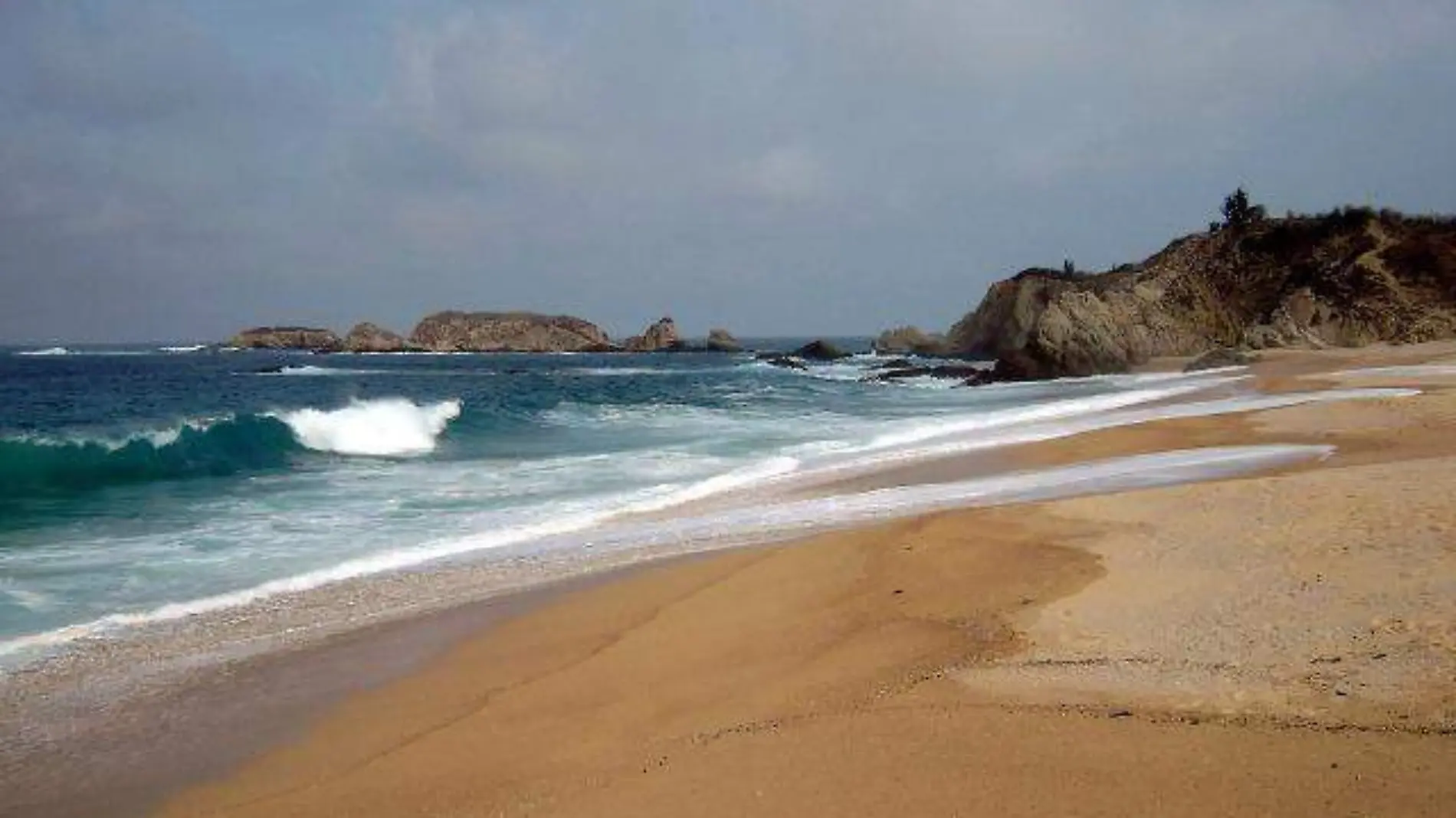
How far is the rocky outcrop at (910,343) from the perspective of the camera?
4016 inches

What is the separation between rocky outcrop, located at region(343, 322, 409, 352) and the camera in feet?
493

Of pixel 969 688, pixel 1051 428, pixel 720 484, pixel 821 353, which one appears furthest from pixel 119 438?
pixel 821 353

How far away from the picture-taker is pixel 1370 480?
9977 millimetres

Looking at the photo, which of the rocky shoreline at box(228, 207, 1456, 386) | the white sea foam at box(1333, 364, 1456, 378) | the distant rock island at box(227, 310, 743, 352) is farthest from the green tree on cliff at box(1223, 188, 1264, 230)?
the distant rock island at box(227, 310, 743, 352)

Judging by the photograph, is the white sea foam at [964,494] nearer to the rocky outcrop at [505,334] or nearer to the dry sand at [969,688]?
the dry sand at [969,688]

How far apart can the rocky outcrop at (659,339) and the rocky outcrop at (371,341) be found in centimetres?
3323

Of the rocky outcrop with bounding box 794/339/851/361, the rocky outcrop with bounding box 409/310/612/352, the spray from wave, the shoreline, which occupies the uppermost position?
the rocky outcrop with bounding box 409/310/612/352

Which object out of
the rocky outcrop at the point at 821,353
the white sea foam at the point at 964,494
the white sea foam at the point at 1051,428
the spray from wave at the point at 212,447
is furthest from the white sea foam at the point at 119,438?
the rocky outcrop at the point at 821,353

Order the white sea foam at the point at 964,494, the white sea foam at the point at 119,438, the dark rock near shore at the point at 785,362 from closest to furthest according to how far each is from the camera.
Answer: the white sea foam at the point at 964,494 < the white sea foam at the point at 119,438 < the dark rock near shore at the point at 785,362

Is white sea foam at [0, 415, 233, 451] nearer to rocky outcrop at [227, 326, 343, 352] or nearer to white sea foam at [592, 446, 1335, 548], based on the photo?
white sea foam at [592, 446, 1335, 548]

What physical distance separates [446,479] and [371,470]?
2.66 metres

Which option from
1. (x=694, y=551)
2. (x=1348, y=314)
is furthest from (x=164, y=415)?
(x=1348, y=314)

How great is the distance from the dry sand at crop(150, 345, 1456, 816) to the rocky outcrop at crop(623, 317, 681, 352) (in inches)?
5410

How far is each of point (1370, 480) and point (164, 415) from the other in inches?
1293
